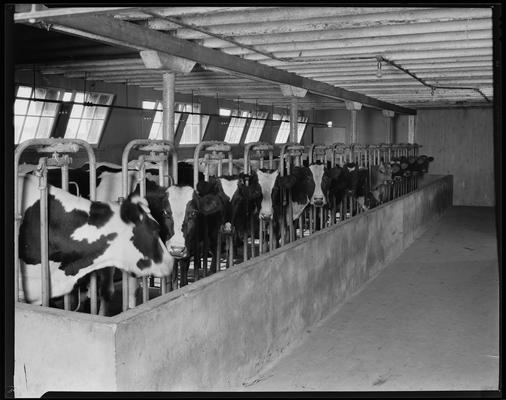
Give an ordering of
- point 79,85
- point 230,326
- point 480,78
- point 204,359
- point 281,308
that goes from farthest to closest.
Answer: point 79,85 < point 480,78 < point 281,308 < point 230,326 < point 204,359

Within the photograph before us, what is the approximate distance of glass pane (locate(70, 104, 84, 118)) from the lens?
45.7 feet

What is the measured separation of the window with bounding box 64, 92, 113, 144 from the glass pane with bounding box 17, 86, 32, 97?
124 cm

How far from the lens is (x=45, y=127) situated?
44.3 ft

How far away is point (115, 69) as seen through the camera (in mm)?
11172

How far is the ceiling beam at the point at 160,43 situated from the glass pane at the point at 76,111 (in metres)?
6.28

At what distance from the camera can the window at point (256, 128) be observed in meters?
23.1

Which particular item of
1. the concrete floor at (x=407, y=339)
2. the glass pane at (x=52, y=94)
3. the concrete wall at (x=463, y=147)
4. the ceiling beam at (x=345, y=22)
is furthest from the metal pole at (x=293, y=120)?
the concrete wall at (x=463, y=147)

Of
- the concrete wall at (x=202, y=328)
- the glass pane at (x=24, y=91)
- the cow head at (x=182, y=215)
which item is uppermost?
the glass pane at (x=24, y=91)

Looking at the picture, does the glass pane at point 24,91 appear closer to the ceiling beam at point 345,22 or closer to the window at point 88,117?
the window at point 88,117

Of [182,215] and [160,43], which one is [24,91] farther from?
[182,215]

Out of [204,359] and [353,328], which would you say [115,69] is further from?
[204,359]

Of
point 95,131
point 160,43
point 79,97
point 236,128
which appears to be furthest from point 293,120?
point 236,128

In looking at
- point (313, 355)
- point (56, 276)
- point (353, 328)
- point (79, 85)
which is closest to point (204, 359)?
point (56, 276)
